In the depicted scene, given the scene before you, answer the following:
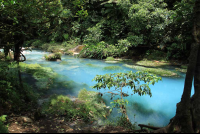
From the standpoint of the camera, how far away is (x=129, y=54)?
15867mm

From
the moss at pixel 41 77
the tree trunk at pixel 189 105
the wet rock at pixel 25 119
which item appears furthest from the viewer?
the moss at pixel 41 77

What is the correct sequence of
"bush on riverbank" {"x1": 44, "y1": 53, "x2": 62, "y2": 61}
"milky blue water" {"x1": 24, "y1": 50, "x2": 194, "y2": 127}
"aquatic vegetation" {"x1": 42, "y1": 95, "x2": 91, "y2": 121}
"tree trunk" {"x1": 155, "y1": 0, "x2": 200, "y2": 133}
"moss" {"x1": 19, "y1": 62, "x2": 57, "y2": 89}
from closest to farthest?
"tree trunk" {"x1": 155, "y1": 0, "x2": 200, "y2": 133}, "aquatic vegetation" {"x1": 42, "y1": 95, "x2": 91, "y2": 121}, "milky blue water" {"x1": 24, "y1": 50, "x2": 194, "y2": 127}, "moss" {"x1": 19, "y1": 62, "x2": 57, "y2": 89}, "bush on riverbank" {"x1": 44, "y1": 53, "x2": 62, "y2": 61}

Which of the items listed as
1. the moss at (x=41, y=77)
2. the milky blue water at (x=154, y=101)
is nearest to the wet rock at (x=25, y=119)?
the milky blue water at (x=154, y=101)

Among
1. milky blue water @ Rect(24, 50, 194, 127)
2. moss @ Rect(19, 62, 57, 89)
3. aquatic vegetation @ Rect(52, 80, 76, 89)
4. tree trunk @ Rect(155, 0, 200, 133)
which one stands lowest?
milky blue water @ Rect(24, 50, 194, 127)

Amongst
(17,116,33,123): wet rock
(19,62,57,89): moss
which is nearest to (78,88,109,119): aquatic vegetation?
(17,116,33,123): wet rock

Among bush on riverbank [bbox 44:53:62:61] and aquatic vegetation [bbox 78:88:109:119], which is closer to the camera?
aquatic vegetation [bbox 78:88:109:119]

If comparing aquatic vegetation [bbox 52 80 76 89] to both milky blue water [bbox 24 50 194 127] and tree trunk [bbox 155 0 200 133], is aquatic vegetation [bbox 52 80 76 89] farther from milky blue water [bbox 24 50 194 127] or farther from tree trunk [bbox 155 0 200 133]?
tree trunk [bbox 155 0 200 133]

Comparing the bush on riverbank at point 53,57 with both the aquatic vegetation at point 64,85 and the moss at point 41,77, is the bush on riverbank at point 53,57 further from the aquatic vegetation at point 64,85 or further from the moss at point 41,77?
the aquatic vegetation at point 64,85

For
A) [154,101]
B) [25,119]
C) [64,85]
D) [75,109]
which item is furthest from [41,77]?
[154,101]

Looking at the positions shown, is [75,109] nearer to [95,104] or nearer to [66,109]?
[66,109]

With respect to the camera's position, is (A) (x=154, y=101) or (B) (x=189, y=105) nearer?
(B) (x=189, y=105)

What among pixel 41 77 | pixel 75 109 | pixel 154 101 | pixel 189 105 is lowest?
pixel 154 101

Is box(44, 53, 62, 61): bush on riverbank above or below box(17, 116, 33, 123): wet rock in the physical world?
above

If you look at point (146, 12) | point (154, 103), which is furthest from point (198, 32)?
point (146, 12)
